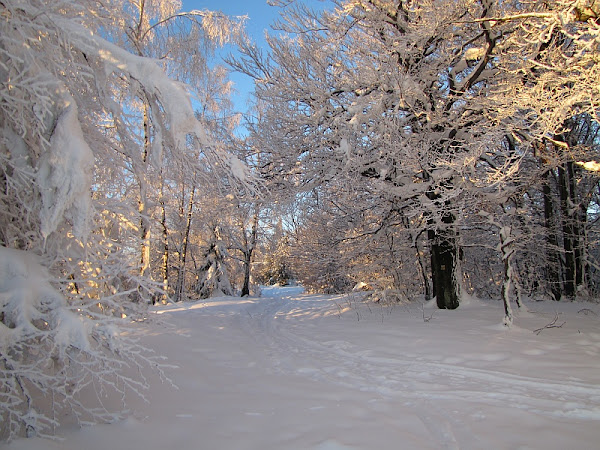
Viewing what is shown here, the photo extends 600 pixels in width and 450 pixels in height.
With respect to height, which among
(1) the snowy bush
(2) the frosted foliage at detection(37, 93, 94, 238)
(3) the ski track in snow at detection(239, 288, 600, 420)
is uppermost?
(2) the frosted foliage at detection(37, 93, 94, 238)

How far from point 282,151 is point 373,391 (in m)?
6.24

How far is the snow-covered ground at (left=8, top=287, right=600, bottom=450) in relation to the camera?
240 cm

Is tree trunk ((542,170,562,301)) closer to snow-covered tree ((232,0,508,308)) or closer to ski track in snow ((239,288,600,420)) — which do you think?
snow-covered tree ((232,0,508,308))

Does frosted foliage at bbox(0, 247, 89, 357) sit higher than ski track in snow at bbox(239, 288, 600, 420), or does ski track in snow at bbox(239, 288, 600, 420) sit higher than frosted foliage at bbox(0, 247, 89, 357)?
frosted foliage at bbox(0, 247, 89, 357)

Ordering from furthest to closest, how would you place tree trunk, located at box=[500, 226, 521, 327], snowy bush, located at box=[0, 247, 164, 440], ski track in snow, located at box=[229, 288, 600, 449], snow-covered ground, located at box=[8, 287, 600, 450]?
tree trunk, located at box=[500, 226, 521, 327] → ski track in snow, located at box=[229, 288, 600, 449] → snow-covered ground, located at box=[8, 287, 600, 450] → snowy bush, located at box=[0, 247, 164, 440]

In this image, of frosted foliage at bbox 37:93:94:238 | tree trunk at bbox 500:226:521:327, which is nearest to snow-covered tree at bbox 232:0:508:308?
tree trunk at bbox 500:226:521:327

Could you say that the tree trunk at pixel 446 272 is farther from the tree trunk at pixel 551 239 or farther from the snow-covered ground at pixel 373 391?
the tree trunk at pixel 551 239

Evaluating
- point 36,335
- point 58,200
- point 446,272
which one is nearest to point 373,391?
point 36,335

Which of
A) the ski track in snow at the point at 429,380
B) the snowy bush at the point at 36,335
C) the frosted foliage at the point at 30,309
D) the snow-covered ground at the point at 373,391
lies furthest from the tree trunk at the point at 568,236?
the frosted foliage at the point at 30,309

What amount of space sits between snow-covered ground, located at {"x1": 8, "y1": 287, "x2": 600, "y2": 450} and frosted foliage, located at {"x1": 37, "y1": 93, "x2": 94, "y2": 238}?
3.97 ft

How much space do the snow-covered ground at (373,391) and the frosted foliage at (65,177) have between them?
1.21 m

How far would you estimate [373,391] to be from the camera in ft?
11.4

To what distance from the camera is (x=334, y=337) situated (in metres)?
6.07

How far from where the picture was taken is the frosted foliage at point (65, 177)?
7.04ft
